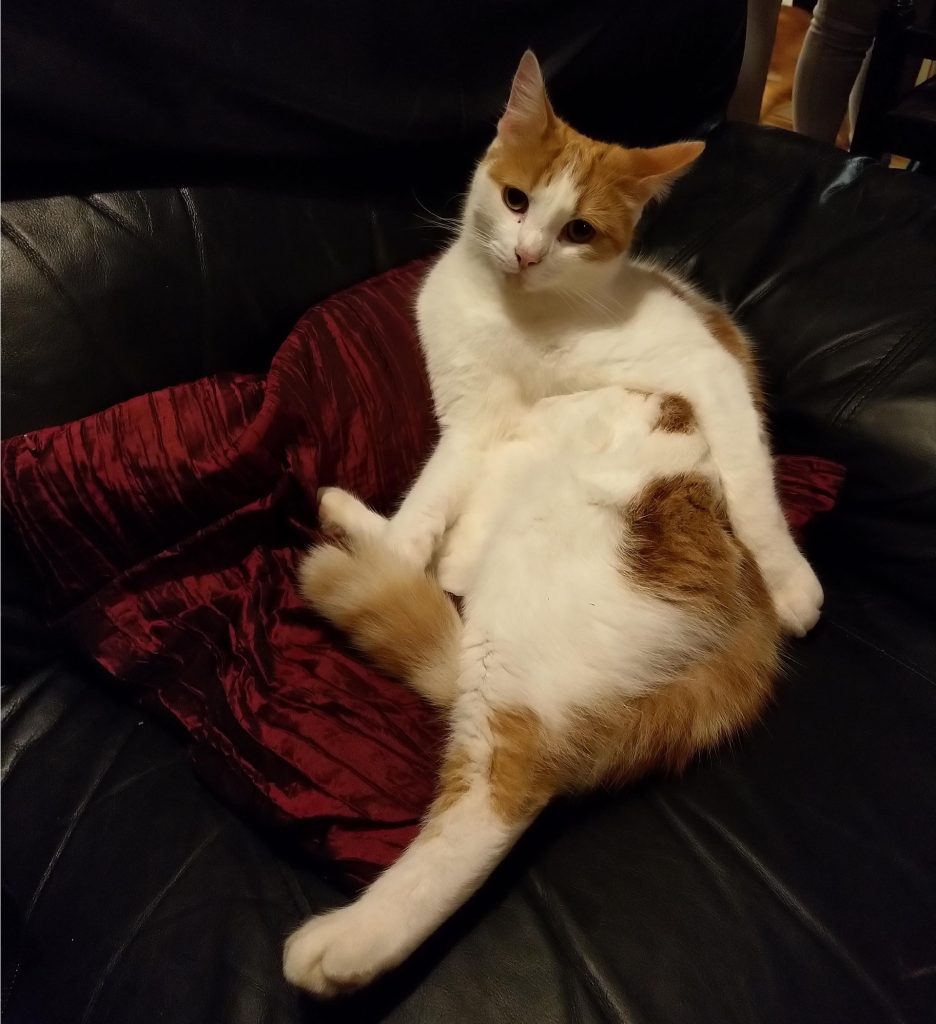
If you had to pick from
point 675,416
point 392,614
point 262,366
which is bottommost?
point 392,614

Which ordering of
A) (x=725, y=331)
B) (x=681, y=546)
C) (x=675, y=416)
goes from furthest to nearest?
(x=725, y=331) → (x=675, y=416) → (x=681, y=546)

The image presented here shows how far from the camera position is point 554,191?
1.06m

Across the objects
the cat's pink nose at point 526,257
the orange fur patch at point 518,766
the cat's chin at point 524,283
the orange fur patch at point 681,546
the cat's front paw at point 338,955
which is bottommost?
the cat's front paw at point 338,955

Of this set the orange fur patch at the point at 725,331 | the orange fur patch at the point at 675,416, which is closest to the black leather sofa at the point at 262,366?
the orange fur patch at the point at 725,331

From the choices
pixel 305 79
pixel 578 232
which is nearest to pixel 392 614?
pixel 578 232

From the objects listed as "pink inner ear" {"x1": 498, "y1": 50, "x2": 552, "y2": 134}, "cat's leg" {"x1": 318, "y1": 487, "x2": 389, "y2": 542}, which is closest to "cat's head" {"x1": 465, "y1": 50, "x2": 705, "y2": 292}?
"pink inner ear" {"x1": 498, "y1": 50, "x2": 552, "y2": 134}

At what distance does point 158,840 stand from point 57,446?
0.54 meters

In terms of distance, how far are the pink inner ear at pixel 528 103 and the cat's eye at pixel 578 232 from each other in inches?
6.3

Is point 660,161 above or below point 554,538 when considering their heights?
above

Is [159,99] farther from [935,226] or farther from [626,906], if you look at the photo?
[935,226]

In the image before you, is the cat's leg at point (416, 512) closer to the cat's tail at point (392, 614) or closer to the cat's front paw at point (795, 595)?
the cat's tail at point (392, 614)

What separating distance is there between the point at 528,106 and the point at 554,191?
0.51ft

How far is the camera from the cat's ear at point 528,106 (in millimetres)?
1054

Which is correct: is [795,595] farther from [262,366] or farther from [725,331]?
[262,366]
